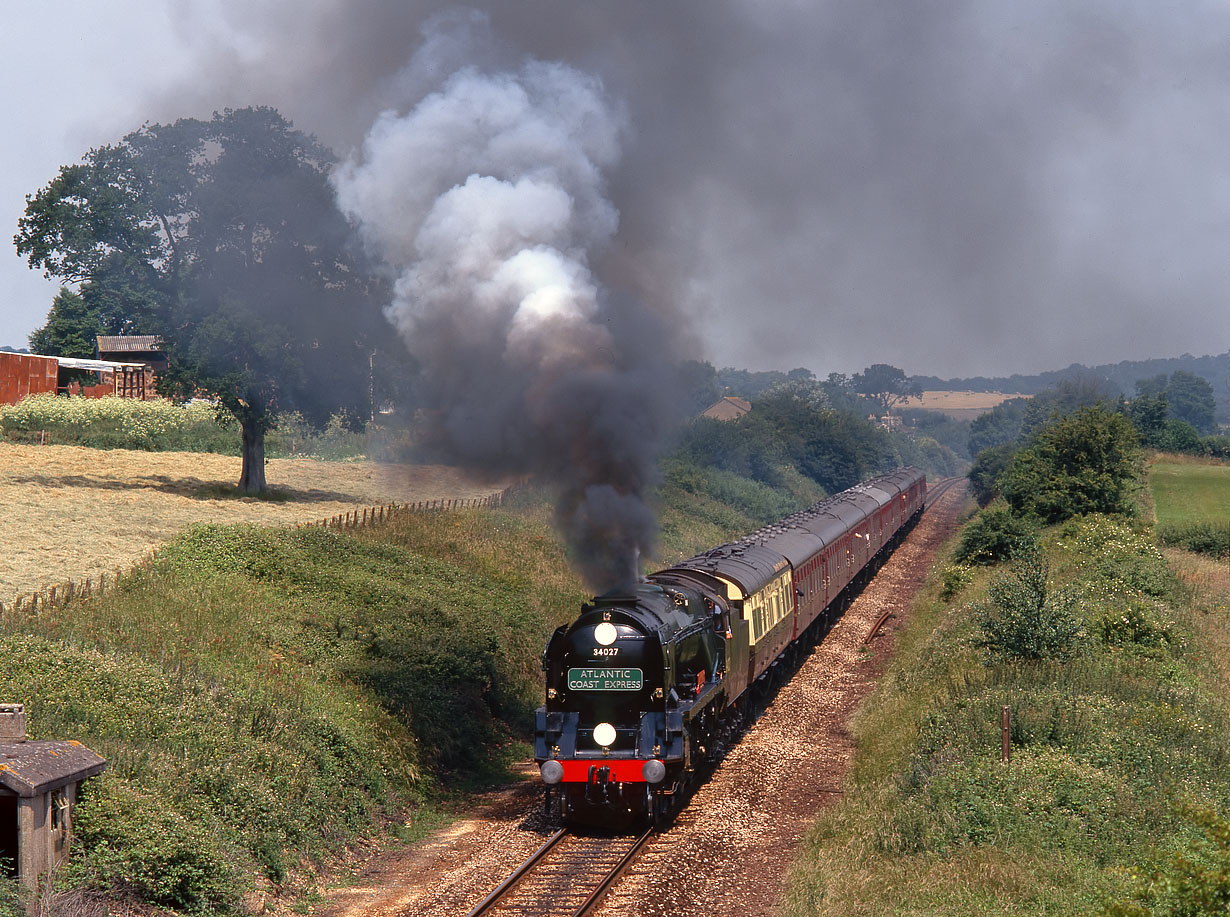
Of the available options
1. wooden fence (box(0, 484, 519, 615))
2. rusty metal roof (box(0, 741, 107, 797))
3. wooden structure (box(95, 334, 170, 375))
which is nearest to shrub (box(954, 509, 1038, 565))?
wooden fence (box(0, 484, 519, 615))

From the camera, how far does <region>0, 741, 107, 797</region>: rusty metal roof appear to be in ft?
38.9

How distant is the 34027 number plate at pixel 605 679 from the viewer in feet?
57.8

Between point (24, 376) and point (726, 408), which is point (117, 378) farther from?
point (726, 408)

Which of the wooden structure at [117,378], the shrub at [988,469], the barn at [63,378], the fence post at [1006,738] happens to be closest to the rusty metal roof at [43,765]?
the fence post at [1006,738]

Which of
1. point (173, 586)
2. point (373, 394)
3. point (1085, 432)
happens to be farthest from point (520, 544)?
point (1085, 432)

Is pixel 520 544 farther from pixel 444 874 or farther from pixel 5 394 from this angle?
pixel 5 394

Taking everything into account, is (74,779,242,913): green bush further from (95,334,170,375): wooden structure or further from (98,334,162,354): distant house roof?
(98,334,162,354): distant house roof

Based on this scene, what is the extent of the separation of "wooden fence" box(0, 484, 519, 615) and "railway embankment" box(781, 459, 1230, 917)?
41.6 feet

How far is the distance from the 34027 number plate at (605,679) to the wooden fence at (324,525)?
9.73 meters

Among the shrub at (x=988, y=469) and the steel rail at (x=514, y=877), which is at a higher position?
the shrub at (x=988, y=469)

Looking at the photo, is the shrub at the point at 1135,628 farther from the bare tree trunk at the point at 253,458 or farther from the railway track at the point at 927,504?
the bare tree trunk at the point at 253,458

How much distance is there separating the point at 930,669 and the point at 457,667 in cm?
1101

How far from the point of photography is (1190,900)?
991 cm

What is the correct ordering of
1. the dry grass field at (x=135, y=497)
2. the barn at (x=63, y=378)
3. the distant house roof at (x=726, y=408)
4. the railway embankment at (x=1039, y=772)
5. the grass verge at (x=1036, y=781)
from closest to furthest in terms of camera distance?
the railway embankment at (x=1039, y=772)
the grass verge at (x=1036, y=781)
the dry grass field at (x=135, y=497)
the barn at (x=63, y=378)
the distant house roof at (x=726, y=408)
